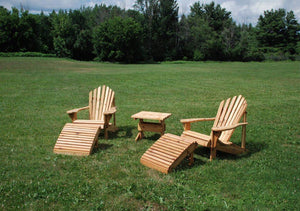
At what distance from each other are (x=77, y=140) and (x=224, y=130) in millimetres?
2764

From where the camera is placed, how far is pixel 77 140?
502 centimetres

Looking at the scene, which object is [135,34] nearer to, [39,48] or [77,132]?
[39,48]

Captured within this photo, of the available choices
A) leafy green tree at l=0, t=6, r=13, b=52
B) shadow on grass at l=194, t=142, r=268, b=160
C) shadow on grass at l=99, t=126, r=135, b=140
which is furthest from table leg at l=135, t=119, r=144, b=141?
leafy green tree at l=0, t=6, r=13, b=52

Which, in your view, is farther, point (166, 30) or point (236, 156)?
point (166, 30)

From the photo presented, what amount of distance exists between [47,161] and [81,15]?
5790cm

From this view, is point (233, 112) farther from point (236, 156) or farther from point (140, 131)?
point (140, 131)

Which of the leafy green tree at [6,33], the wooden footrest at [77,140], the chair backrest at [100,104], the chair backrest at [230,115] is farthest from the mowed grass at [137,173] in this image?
the leafy green tree at [6,33]

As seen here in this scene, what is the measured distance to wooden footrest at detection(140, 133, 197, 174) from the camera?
4.16 metres

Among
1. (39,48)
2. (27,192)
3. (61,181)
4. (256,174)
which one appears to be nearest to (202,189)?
(256,174)

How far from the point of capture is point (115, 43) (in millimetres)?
44750

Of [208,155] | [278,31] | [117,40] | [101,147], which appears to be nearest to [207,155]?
[208,155]

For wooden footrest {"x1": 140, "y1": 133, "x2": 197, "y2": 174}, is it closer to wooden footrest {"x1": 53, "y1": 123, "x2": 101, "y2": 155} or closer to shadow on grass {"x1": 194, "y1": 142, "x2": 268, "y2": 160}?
shadow on grass {"x1": 194, "y1": 142, "x2": 268, "y2": 160}

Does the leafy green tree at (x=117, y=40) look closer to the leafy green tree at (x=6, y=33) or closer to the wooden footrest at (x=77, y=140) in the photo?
the leafy green tree at (x=6, y=33)

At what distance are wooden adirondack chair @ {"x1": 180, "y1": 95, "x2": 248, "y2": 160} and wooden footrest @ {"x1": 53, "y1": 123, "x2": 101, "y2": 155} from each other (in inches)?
69.5
